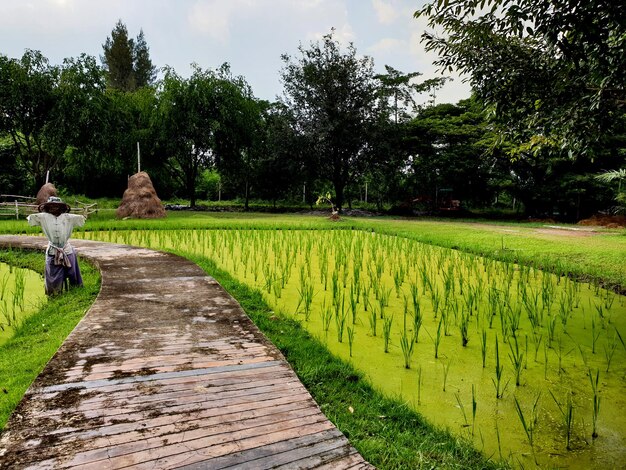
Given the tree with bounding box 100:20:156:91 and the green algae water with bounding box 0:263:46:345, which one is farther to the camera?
the tree with bounding box 100:20:156:91

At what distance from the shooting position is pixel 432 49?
12.2ft

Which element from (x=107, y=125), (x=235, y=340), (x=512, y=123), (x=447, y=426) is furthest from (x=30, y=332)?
(x=107, y=125)

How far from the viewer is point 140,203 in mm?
12320

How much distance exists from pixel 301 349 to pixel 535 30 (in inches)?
93.1

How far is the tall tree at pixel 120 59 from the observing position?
2784cm

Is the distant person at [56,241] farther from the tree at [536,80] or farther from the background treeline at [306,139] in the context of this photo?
the background treeline at [306,139]

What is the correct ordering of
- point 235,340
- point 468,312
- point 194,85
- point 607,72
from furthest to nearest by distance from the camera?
point 194,85 < point 468,312 < point 607,72 < point 235,340

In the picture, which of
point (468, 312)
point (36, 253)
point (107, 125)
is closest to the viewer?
point (468, 312)

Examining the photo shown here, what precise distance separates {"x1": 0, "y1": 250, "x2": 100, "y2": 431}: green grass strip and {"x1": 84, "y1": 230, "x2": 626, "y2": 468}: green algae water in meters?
1.50

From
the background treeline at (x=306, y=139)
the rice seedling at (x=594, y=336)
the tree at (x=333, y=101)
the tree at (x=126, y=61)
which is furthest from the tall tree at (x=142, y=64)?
the rice seedling at (x=594, y=336)

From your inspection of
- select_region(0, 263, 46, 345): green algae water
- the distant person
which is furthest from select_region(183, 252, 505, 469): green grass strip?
the distant person

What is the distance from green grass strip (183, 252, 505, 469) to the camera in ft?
4.73

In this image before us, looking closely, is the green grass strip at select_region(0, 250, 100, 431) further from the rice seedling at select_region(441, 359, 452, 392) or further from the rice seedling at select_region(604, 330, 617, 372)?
the rice seedling at select_region(604, 330, 617, 372)

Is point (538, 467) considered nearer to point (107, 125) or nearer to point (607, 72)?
point (607, 72)
